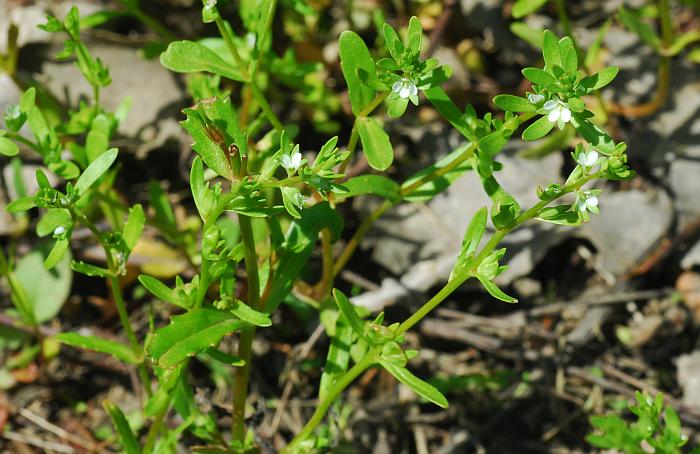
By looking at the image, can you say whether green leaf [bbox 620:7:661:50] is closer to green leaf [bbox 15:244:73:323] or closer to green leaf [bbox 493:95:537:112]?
green leaf [bbox 493:95:537:112]

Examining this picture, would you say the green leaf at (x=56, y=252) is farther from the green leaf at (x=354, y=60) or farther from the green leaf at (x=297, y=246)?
the green leaf at (x=354, y=60)

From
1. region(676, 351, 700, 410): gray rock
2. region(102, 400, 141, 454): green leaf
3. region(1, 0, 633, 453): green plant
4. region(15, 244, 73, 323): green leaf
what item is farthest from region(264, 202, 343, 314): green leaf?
region(676, 351, 700, 410): gray rock

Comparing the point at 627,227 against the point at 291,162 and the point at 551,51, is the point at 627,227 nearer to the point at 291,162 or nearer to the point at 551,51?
the point at 551,51

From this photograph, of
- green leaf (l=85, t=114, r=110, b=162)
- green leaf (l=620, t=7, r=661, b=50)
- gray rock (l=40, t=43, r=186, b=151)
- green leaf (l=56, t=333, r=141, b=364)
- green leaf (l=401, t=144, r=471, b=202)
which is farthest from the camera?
gray rock (l=40, t=43, r=186, b=151)

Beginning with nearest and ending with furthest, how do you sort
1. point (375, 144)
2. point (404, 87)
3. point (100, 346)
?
point (404, 87)
point (375, 144)
point (100, 346)

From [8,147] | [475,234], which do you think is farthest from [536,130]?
[8,147]

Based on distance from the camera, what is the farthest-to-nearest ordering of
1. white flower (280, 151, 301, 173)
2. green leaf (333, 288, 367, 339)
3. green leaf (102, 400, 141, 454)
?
green leaf (102, 400, 141, 454)
green leaf (333, 288, 367, 339)
white flower (280, 151, 301, 173)

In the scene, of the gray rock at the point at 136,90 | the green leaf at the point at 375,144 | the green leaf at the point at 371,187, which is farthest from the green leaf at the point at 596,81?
the gray rock at the point at 136,90
